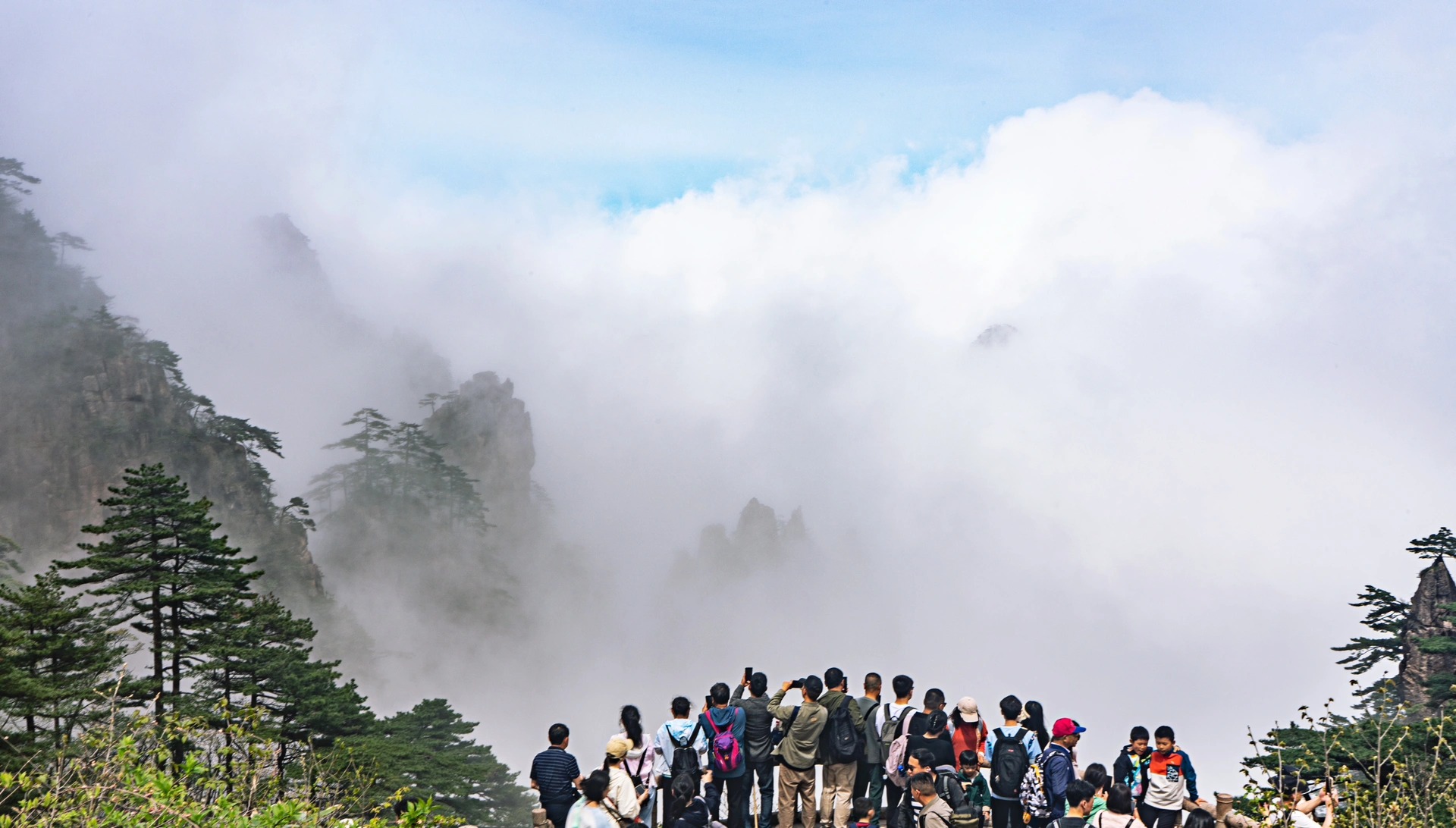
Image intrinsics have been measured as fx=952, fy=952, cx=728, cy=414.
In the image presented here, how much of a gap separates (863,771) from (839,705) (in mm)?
999

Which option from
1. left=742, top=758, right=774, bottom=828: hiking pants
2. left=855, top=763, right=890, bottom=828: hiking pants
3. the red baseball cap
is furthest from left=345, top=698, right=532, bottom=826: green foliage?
the red baseball cap

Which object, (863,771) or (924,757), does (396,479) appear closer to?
(863,771)

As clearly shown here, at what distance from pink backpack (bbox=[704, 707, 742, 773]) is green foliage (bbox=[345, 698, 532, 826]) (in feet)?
57.9

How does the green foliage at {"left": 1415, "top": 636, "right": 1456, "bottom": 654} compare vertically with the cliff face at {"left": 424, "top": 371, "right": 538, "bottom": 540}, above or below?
below

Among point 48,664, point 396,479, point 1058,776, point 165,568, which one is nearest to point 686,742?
point 1058,776

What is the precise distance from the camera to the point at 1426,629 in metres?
41.8

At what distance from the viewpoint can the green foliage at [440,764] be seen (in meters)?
28.7

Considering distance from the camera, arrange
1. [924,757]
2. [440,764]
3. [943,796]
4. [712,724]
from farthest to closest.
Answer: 1. [440,764]
2. [712,724]
3. [943,796]
4. [924,757]

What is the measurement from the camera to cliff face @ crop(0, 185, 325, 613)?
72688mm

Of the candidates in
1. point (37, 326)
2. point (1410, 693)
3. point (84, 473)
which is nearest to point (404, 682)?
point (84, 473)

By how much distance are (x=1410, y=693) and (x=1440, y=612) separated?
4.03 metres

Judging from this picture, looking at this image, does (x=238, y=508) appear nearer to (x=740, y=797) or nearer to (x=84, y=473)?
(x=84, y=473)

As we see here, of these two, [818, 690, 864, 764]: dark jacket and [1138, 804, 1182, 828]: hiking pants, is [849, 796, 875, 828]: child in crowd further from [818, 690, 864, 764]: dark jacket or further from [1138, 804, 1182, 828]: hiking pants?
[1138, 804, 1182, 828]: hiking pants

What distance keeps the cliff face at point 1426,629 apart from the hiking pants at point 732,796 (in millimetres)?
32959
